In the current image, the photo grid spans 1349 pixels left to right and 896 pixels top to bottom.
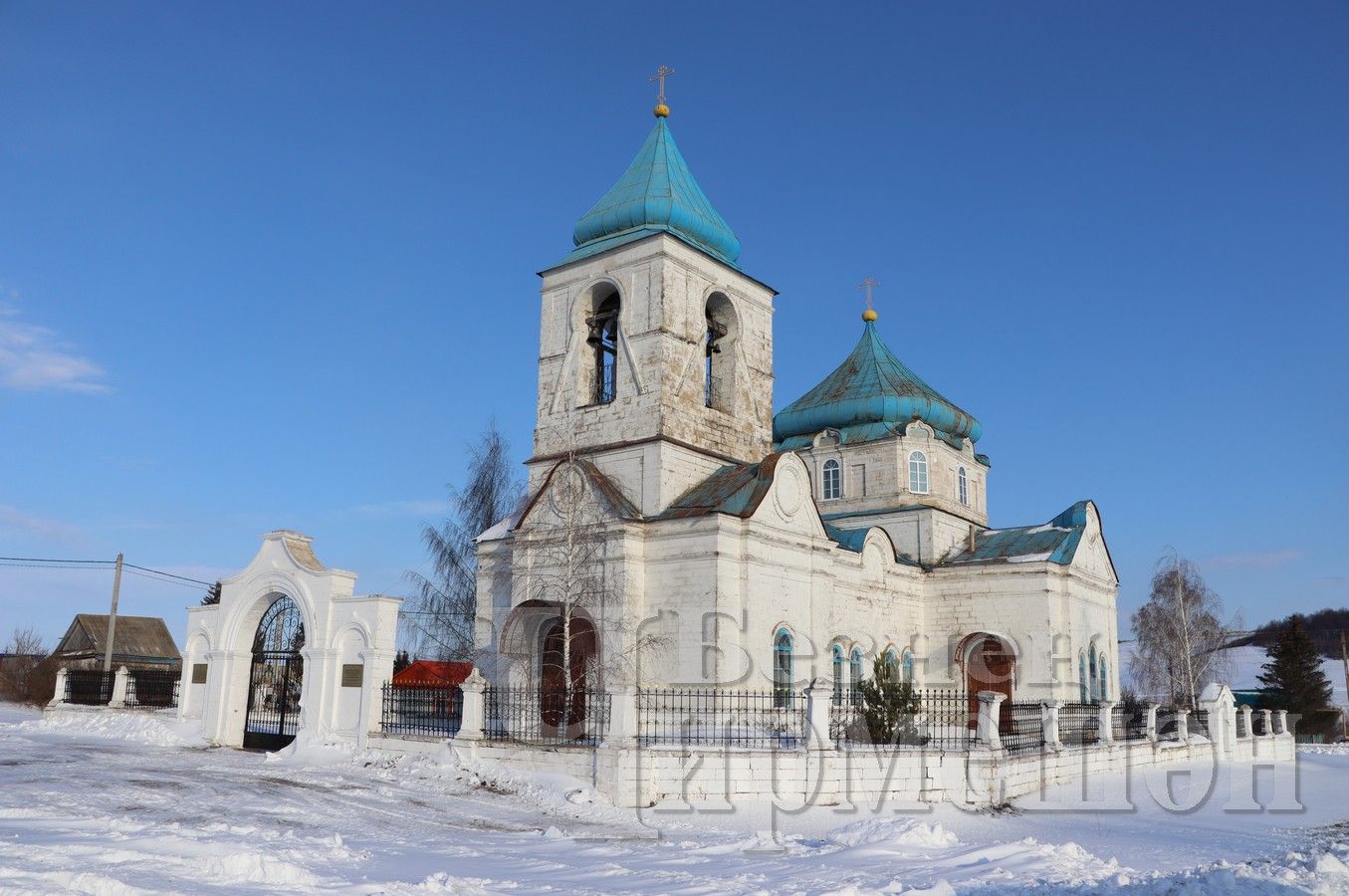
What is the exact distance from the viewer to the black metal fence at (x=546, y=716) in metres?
15.8

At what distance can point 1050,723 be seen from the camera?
17047mm

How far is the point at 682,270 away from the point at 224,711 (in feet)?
39.3

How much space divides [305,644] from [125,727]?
16.1 feet

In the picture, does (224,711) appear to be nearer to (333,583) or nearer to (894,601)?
(333,583)

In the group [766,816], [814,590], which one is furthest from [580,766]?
[814,590]

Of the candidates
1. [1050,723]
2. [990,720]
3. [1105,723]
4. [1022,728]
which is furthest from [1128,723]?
[990,720]

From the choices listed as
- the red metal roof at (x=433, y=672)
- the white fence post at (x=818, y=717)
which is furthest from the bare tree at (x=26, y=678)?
the white fence post at (x=818, y=717)

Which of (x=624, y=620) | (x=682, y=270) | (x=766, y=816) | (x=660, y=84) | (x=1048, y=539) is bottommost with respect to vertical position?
(x=766, y=816)

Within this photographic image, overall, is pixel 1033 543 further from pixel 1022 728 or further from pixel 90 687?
pixel 90 687

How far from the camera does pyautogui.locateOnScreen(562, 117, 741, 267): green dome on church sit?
22500mm

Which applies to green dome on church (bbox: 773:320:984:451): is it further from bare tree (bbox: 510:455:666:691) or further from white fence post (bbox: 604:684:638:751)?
white fence post (bbox: 604:684:638:751)

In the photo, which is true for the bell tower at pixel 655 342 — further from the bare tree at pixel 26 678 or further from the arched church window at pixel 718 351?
the bare tree at pixel 26 678

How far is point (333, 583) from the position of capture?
18141 millimetres

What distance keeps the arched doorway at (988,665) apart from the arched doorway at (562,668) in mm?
10351
